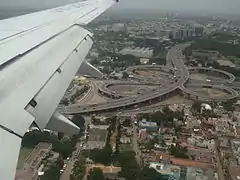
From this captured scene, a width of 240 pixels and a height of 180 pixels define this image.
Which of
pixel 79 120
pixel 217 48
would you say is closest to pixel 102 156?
pixel 79 120

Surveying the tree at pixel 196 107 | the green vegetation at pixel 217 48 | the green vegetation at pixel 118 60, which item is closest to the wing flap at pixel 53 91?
the tree at pixel 196 107

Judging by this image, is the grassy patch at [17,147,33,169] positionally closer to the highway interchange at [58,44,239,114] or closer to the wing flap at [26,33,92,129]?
the wing flap at [26,33,92,129]

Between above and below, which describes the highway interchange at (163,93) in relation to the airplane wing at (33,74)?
below

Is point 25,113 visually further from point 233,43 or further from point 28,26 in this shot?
point 233,43

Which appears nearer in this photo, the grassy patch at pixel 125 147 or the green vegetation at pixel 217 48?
the grassy patch at pixel 125 147

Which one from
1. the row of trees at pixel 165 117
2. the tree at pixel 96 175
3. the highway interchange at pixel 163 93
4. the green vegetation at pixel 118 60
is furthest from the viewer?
the green vegetation at pixel 118 60

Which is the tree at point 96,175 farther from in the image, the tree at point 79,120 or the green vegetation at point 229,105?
the green vegetation at point 229,105

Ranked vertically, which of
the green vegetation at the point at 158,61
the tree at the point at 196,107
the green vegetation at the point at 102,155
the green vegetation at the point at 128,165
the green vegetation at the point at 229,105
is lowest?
the green vegetation at the point at 158,61
